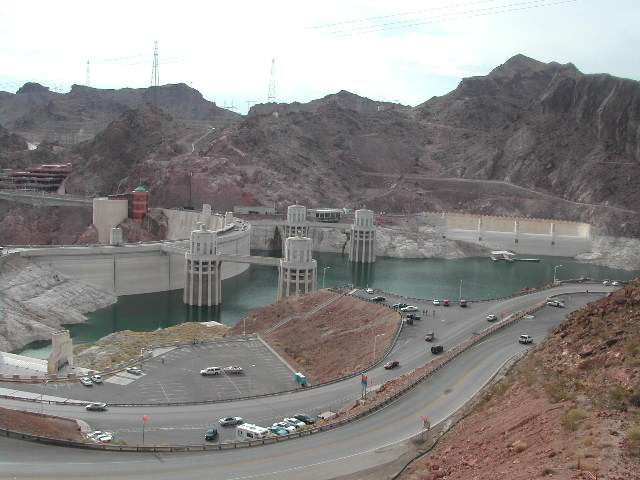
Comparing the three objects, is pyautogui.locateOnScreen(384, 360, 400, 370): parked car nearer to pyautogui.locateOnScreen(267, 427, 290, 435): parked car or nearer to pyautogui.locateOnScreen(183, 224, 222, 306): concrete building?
pyautogui.locateOnScreen(267, 427, 290, 435): parked car

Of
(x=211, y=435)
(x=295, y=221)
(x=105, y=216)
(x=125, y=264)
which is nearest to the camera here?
(x=211, y=435)

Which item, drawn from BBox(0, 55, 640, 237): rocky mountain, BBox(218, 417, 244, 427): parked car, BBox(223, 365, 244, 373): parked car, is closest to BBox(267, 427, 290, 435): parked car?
BBox(218, 417, 244, 427): parked car

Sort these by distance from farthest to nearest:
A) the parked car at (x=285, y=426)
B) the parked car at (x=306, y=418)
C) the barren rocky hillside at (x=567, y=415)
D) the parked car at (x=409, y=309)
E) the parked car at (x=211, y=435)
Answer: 1. the parked car at (x=409, y=309)
2. the parked car at (x=306, y=418)
3. the parked car at (x=211, y=435)
4. the parked car at (x=285, y=426)
5. the barren rocky hillside at (x=567, y=415)

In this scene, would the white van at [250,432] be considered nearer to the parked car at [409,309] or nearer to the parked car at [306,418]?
the parked car at [306,418]

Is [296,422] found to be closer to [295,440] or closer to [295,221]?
[295,440]

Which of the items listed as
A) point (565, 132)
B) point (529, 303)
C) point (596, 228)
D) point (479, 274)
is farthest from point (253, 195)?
point (529, 303)

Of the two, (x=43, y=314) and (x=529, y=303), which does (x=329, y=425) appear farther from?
(x=43, y=314)

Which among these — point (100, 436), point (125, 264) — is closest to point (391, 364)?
point (100, 436)

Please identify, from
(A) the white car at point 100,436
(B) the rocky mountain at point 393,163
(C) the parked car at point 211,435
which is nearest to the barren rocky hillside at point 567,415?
(C) the parked car at point 211,435
